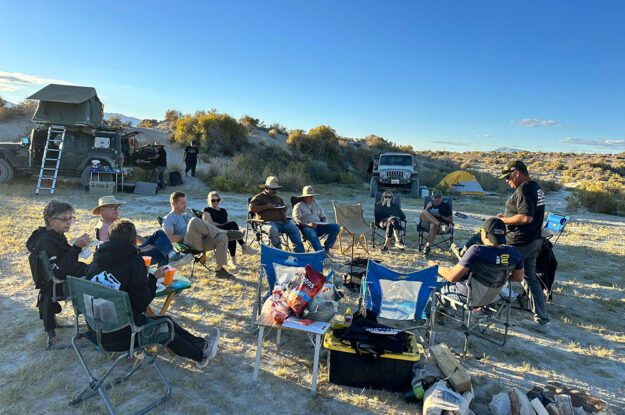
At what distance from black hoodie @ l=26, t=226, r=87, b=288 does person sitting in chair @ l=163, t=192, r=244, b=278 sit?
1.59 m

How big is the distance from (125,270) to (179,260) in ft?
5.21

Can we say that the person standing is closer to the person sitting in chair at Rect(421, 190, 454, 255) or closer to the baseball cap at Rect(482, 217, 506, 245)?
the person sitting in chair at Rect(421, 190, 454, 255)

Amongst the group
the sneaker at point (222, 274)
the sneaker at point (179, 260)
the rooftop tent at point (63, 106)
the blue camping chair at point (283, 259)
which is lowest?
the sneaker at point (222, 274)

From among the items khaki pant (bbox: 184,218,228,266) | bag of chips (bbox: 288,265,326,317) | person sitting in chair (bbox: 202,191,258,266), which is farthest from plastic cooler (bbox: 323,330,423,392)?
person sitting in chair (bbox: 202,191,258,266)

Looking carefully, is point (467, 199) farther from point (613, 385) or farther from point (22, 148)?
point (22, 148)

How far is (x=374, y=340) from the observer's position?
9.44ft

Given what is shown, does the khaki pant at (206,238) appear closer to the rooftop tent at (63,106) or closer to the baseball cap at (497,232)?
the baseball cap at (497,232)

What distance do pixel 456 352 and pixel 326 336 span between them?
126cm

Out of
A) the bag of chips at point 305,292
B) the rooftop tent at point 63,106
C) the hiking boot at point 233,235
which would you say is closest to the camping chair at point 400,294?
the bag of chips at point 305,292

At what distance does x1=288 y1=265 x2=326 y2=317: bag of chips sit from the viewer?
2885 mm

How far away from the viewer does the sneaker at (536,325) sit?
13.3ft

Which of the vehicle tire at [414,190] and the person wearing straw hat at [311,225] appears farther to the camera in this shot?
the vehicle tire at [414,190]

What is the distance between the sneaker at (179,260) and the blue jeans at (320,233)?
201cm

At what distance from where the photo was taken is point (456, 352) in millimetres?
3461
